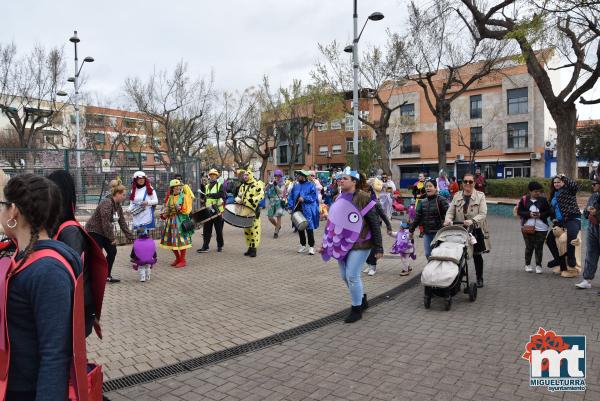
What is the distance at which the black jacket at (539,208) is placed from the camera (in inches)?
310

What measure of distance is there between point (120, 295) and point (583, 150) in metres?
48.4

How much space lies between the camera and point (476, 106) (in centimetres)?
4562

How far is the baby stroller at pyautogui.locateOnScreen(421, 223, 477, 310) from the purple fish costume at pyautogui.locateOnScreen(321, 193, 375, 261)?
3.61 feet

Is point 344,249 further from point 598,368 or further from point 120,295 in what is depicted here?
point 120,295

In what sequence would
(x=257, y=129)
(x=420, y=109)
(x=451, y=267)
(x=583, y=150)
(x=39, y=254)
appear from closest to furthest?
(x=39, y=254)
(x=451, y=267)
(x=257, y=129)
(x=583, y=150)
(x=420, y=109)

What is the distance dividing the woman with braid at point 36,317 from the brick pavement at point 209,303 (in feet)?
8.49

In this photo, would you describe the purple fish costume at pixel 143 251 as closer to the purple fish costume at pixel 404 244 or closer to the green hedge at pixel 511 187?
the purple fish costume at pixel 404 244

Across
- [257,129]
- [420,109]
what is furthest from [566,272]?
[420,109]

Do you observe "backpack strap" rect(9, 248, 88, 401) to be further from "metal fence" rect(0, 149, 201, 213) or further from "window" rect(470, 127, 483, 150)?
"window" rect(470, 127, 483, 150)

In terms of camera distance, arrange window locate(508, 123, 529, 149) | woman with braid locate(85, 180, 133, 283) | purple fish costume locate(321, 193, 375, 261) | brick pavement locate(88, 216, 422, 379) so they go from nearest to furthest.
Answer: brick pavement locate(88, 216, 422, 379) → purple fish costume locate(321, 193, 375, 261) → woman with braid locate(85, 180, 133, 283) → window locate(508, 123, 529, 149)

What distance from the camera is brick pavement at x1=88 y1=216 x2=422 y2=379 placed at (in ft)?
15.9

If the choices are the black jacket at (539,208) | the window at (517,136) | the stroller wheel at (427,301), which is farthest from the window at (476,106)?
the stroller wheel at (427,301)

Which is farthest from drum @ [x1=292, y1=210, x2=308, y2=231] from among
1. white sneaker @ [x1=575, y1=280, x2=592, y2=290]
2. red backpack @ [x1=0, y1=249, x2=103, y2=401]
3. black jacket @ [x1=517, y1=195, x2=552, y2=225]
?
red backpack @ [x1=0, y1=249, x2=103, y2=401]

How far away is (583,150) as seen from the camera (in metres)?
44.2
